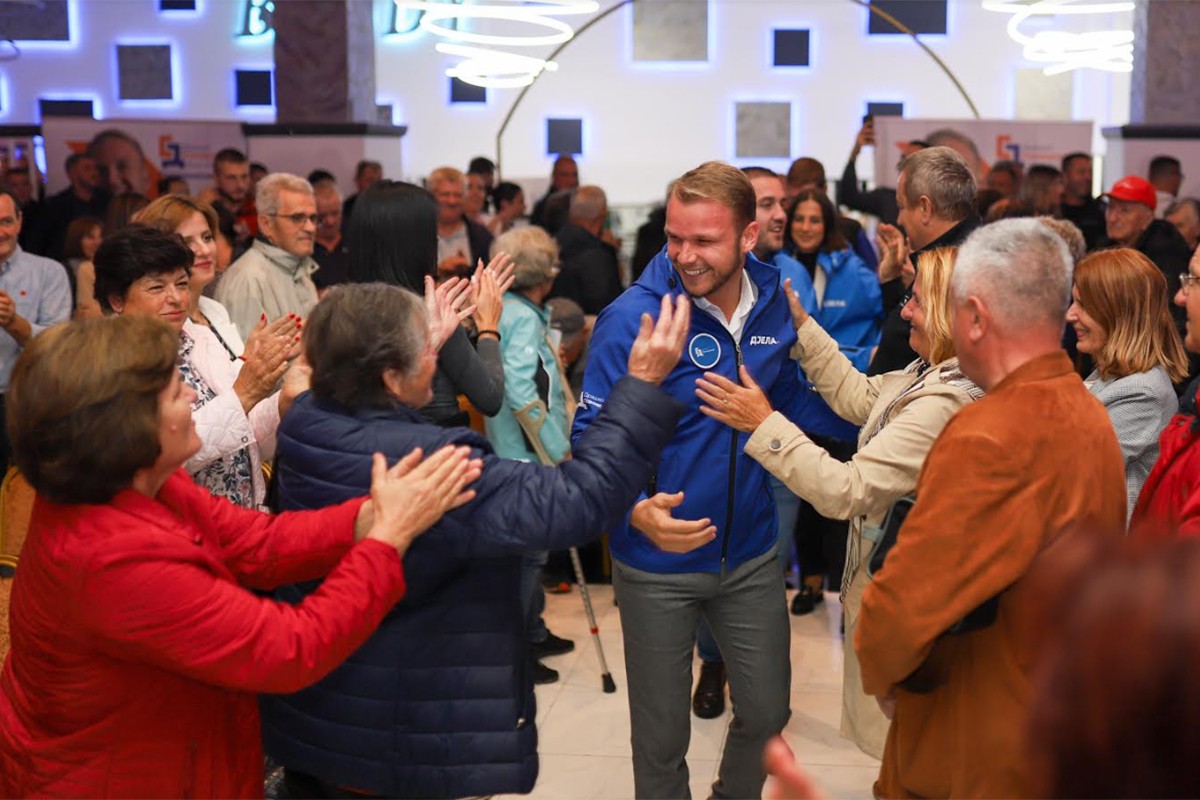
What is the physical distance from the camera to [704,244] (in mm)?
3078

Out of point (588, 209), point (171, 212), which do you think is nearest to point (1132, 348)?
point (171, 212)

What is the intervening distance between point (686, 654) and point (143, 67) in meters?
16.4

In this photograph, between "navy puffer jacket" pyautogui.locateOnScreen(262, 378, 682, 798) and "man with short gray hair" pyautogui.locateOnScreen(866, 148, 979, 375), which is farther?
"man with short gray hair" pyautogui.locateOnScreen(866, 148, 979, 375)

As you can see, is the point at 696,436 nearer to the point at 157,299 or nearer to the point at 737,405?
the point at 737,405

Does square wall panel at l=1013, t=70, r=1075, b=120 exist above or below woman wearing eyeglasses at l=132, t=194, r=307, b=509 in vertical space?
above

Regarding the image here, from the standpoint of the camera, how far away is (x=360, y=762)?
2.29 meters

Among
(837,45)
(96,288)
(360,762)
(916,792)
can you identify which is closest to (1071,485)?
(916,792)

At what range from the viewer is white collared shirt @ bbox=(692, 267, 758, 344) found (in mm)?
3125

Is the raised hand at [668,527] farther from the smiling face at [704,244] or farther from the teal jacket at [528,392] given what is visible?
the teal jacket at [528,392]

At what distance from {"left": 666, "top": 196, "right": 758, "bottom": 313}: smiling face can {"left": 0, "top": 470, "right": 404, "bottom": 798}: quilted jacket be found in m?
1.31

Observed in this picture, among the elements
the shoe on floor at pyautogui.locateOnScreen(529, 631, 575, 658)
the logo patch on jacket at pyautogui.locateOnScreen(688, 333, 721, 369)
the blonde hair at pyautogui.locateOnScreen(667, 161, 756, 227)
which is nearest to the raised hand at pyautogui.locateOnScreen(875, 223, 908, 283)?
the blonde hair at pyautogui.locateOnScreen(667, 161, 756, 227)

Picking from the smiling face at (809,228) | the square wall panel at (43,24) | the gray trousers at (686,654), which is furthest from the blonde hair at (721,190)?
the square wall panel at (43,24)

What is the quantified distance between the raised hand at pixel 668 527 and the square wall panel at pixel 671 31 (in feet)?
49.8

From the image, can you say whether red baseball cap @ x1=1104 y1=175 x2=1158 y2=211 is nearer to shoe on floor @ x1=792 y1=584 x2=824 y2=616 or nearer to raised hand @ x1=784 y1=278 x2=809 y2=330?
shoe on floor @ x1=792 y1=584 x2=824 y2=616
